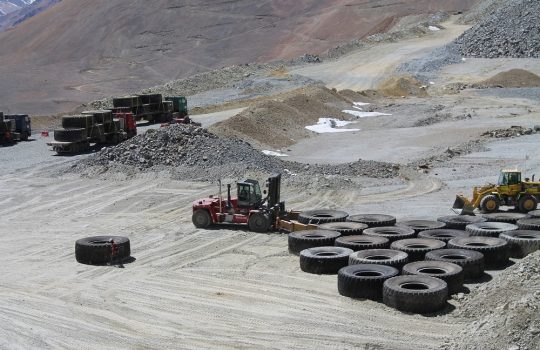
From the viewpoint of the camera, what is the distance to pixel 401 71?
71.8 metres

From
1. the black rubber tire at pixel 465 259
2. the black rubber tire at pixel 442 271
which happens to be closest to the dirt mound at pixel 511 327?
the black rubber tire at pixel 442 271

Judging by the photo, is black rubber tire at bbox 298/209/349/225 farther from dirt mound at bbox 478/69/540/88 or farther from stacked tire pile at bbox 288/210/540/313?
dirt mound at bbox 478/69/540/88

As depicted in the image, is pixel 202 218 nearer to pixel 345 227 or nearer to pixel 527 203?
pixel 345 227

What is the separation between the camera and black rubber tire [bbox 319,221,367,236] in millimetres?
23562

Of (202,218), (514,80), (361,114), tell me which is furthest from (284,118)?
(514,80)

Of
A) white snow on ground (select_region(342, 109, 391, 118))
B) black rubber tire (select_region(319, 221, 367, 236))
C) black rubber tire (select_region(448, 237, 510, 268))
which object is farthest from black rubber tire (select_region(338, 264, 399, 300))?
white snow on ground (select_region(342, 109, 391, 118))

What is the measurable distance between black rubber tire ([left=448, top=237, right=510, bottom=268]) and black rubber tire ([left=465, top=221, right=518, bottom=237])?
1.21m

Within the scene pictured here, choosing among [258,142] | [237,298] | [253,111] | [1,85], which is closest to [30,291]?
[237,298]

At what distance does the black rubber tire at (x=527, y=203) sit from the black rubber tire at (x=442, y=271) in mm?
8207

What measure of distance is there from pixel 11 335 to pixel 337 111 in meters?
40.1

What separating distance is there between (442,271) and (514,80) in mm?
50138

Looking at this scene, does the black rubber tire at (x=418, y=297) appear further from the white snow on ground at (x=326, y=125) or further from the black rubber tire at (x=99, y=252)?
the white snow on ground at (x=326, y=125)

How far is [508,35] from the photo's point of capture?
7631 cm

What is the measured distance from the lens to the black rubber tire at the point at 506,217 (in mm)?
24625
